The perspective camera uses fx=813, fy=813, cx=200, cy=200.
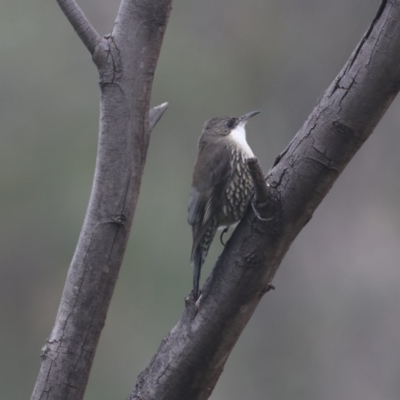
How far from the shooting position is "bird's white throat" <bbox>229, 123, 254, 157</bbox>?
2.96m

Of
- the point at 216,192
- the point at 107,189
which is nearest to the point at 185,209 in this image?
the point at 216,192

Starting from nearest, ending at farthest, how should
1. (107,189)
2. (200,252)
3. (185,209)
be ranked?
(107,189) → (200,252) → (185,209)

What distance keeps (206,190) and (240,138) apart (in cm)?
40

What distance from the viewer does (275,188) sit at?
1.82m

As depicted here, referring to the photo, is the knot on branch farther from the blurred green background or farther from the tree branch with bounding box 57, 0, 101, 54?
the blurred green background

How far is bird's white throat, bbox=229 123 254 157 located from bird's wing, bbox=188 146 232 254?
126 mm

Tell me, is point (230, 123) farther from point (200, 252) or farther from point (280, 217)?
point (280, 217)

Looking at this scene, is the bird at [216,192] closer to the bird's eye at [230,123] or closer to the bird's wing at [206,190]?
the bird's wing at [206,190]

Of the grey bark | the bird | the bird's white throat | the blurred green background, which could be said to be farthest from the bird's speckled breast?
the blurred green background

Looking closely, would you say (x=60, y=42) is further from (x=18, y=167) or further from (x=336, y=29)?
(x=336, y=29)

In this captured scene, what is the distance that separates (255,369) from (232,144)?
12.9 feet

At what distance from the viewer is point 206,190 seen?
273cm

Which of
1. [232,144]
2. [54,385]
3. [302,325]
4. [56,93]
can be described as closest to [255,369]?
[302,325]

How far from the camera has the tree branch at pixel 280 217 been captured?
5.54 ft
